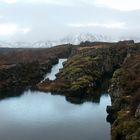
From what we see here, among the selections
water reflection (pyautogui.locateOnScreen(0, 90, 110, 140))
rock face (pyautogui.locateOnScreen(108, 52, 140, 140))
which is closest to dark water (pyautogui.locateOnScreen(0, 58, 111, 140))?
water reflection (pyautogui.locateOnScreen(0, 90, 110, 140))

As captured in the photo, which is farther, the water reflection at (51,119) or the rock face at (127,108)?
the water reflection at (51,119)

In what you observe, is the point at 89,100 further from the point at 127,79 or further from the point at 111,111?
the point at 111,111

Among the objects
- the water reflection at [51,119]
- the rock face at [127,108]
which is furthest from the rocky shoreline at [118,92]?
the water reflection at [51,119]

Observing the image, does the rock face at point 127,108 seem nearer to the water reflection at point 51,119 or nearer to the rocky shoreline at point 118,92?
the rocky shoreline at point 118,92

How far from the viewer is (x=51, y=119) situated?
4862 inches

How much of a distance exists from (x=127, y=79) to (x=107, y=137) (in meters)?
37.2

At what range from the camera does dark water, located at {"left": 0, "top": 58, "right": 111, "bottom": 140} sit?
4112 inches

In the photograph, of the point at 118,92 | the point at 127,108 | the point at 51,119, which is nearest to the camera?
the point at 127,108

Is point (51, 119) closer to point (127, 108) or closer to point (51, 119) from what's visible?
point (51, 119)

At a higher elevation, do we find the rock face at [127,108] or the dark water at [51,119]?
the rock face at [127,108]

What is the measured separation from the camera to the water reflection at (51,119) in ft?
343

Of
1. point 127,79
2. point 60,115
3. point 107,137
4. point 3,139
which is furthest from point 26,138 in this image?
point 127,79

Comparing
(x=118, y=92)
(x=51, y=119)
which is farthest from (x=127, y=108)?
(x=51, y=119)

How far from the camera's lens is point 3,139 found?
102 metres
